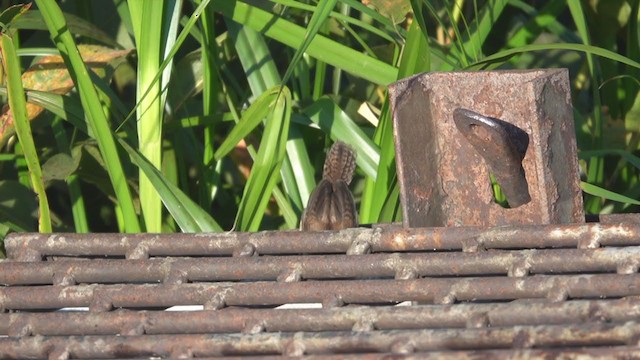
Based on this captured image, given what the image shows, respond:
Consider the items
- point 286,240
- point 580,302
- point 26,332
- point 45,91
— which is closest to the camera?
point 580,302

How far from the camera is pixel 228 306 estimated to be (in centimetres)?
135

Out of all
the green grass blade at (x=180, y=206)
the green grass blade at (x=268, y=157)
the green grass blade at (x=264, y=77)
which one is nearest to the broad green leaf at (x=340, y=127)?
the green grass blade at (x=264, y=77)

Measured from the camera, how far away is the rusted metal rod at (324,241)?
4.81ft

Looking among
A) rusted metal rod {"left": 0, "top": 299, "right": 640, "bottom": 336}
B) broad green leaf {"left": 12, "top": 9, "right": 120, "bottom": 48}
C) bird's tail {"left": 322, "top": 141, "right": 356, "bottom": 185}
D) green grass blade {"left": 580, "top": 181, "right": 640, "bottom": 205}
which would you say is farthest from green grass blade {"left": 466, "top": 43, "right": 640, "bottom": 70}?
broad green leaf {"left": 12, "top": 9, "right": 120, "bottom": 48}

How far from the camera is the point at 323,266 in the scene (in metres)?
1.43

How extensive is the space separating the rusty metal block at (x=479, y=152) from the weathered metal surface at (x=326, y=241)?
0.28 m

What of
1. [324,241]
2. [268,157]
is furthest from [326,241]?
[268,157]

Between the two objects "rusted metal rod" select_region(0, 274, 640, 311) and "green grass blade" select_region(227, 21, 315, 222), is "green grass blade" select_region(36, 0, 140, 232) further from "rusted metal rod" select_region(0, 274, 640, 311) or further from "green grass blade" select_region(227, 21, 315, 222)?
"rusted metal rod" select_region(0, 274, 640, 311)

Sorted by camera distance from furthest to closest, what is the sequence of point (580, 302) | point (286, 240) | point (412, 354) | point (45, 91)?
point (45, 91) → point (286, 240) → point (580, 302) → point (412, 354)

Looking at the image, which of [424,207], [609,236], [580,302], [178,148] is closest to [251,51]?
[178,148]

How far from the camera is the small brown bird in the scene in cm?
263

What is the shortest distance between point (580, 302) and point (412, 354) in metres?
0.22

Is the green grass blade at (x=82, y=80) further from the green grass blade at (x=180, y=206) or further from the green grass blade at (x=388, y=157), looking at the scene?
the green grass blade at (x=388, y=157)

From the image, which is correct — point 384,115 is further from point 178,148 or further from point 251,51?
point 178,148
